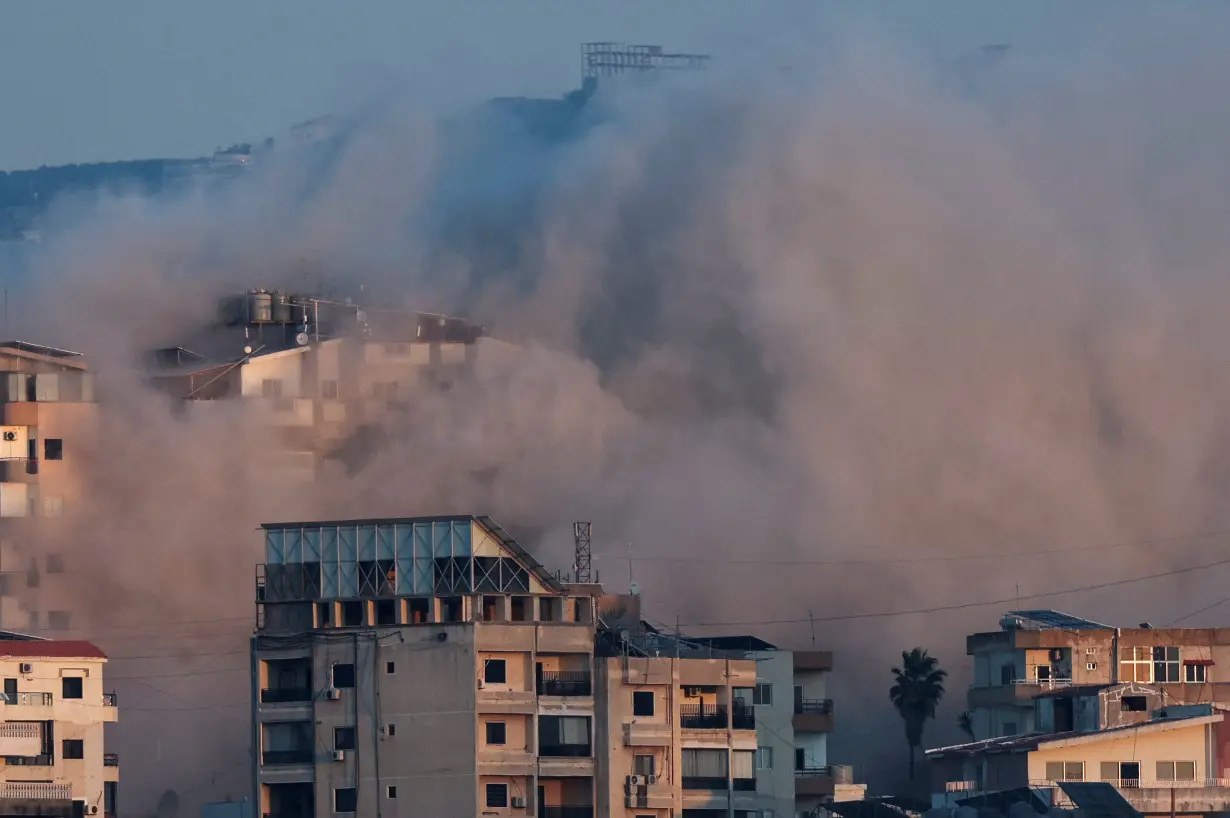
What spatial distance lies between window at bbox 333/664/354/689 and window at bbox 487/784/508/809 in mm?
2826

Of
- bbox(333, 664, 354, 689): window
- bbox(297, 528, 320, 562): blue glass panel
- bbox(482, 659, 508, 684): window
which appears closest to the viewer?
bbox(482, 659, 508, 684): window

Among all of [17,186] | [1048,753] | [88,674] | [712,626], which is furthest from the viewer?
[17,186]

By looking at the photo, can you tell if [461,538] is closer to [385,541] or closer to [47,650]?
[385,541]

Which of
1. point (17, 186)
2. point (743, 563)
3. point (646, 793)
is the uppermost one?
point (17, 186)

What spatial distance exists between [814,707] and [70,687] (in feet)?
44.5

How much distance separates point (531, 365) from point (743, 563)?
9170mm

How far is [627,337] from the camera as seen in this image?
91312 millimetres

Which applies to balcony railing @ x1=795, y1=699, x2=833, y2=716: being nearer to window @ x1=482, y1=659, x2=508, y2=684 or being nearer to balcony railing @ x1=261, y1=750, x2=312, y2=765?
window @ x1=482, y1=659, x2=508, y2=684

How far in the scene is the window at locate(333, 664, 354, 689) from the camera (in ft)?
176

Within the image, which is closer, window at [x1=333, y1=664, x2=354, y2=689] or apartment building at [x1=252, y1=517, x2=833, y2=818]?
apartment building at [x1=252, y1=517, x2=833, y2=818]

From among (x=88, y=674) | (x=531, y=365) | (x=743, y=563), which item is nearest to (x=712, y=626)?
(x=743, y=563)

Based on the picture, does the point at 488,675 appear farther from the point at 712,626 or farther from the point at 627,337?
the point at 627,337

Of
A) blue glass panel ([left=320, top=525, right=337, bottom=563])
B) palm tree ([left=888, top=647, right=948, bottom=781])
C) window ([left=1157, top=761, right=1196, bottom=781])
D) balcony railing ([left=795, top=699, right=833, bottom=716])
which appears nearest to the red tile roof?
blue glass panel ([left=320, top=525, right=337, bottom=563])

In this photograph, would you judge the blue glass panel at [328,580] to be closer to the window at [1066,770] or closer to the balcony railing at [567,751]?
the balcony railing at [567,751]
